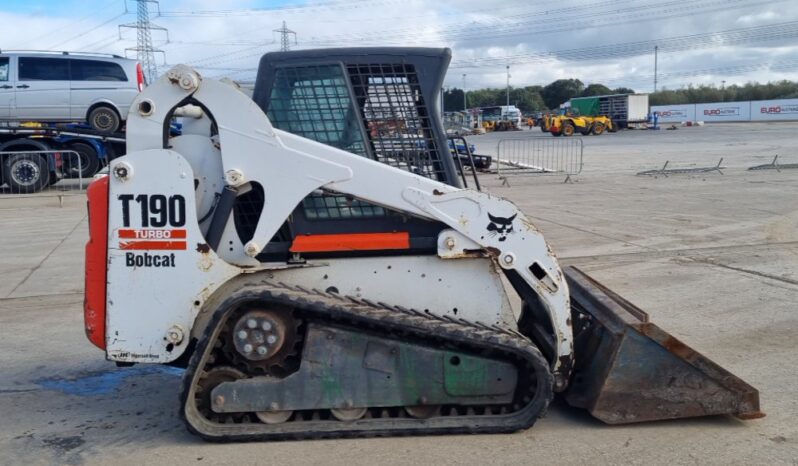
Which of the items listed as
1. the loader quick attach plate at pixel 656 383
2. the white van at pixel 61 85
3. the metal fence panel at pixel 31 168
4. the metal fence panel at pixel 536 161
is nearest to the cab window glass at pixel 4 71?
the white van at pixel 61 85

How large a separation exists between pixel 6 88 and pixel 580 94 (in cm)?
9847

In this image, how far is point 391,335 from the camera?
4383 mm

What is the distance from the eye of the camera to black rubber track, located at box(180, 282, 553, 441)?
420 cm

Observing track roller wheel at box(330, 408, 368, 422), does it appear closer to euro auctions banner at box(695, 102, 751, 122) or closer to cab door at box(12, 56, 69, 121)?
cab door at box(12, 56, 69, 121)

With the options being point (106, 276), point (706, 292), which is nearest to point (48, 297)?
point (106, 276)

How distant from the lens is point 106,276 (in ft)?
14.4

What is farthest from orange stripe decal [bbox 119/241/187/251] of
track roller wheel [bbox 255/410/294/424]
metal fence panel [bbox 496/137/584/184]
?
metal fence panel [bbox 496/137/584/184]

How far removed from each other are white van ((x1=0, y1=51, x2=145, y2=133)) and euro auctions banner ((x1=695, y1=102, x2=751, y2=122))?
215 feet

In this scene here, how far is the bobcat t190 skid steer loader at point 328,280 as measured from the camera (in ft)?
14.2

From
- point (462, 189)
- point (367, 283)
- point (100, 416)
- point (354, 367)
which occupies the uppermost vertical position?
point (462, 189)

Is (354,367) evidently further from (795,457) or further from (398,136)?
(795,457)

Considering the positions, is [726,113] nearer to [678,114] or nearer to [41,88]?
[678,114]

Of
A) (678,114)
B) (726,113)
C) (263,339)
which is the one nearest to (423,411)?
(263,339)

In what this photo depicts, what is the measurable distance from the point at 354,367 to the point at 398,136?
1.37 m
